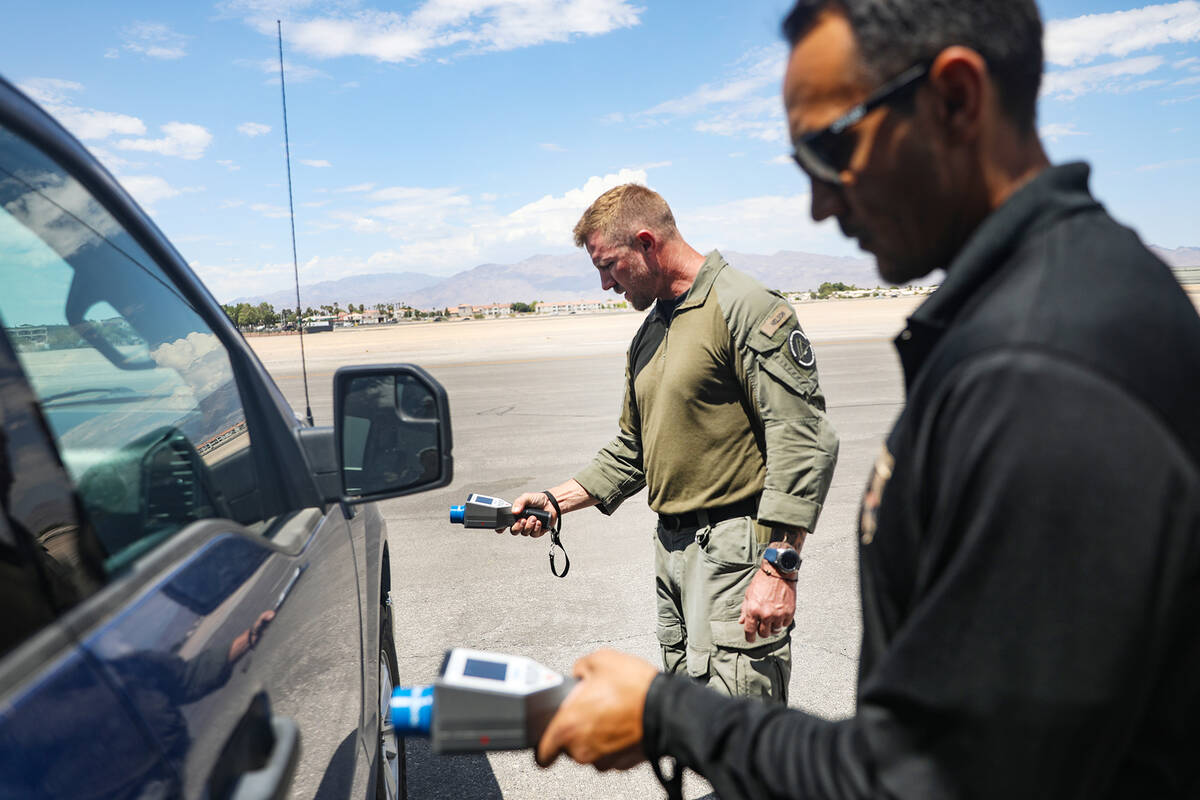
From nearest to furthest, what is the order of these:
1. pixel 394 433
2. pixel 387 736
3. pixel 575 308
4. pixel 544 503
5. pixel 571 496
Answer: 1. pixel 394 433
2. pixel 387 736
3. pixel 544 503
4. pixel 571 496
5. pixel 575 308

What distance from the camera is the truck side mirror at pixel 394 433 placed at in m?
1.95

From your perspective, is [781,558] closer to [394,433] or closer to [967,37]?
[394,433]

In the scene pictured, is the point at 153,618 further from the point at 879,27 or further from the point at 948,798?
the point at 879,27

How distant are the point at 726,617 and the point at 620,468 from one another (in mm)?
818

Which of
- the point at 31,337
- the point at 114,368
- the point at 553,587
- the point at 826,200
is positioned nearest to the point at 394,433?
the point at 114,368

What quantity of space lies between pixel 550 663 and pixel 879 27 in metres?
3.60

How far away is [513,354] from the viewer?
27812 mm

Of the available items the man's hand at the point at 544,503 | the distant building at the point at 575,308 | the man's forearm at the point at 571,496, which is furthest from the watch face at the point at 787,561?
the distant building at the point at 575,308

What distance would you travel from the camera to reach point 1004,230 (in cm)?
96

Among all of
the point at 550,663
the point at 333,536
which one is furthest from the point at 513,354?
the point at 333,536

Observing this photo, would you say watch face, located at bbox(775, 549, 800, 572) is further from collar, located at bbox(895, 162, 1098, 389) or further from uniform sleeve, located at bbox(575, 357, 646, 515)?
collar, located at bbox(895, 162, 1098, 389)

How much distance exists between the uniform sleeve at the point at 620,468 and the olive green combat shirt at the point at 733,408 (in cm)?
20

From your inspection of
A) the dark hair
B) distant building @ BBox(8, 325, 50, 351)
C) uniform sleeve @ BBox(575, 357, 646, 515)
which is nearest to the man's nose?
the dark hair

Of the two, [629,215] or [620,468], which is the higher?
[629,215]
